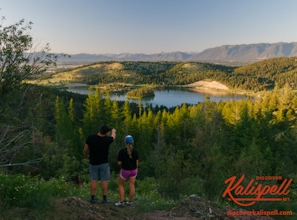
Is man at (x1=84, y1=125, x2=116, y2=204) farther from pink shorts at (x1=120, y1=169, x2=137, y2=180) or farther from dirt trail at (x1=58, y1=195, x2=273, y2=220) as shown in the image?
dirt trail at (x1=58, y1=195, x2=273, y2=220)

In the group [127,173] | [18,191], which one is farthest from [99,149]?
[18,191]

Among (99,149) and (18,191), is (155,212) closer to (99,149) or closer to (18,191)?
(99,149)

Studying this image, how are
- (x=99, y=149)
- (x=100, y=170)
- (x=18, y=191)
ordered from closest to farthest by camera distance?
(x=18, y=191) → (x=99, y=149) → (x=100, y=170)

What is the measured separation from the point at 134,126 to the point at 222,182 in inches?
1257

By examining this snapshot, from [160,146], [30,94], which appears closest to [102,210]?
[30,94]

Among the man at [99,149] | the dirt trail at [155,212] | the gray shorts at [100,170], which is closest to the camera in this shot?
the dirt trail at [155,212]

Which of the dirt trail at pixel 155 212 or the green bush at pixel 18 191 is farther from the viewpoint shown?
the dirt trail at pixel 155 212

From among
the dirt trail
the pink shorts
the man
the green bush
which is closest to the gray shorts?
the man

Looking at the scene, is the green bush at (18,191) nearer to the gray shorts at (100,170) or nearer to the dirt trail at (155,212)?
the dirt trail at (155,212)

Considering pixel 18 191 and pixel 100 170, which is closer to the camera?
pixel 18 191

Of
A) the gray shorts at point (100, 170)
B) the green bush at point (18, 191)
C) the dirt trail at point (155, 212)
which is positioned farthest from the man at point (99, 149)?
the green bush at point (18, 191)

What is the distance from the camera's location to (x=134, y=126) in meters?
41.5

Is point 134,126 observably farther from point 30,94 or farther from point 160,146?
point 30,94

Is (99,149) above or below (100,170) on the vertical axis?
above
